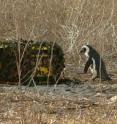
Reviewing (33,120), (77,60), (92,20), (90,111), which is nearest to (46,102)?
(90,111)

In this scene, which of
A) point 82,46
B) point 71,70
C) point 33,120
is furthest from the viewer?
point 82,46

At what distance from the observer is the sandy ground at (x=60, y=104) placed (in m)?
5.47

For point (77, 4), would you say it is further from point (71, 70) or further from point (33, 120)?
point (33, 120)

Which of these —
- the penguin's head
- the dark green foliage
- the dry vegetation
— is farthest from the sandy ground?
the penguin's head

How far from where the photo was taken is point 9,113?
583 centimetres

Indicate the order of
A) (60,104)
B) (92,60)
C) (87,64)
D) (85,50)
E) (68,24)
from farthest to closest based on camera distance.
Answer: (68,24) < (85,50) < (92,60) < (87,64) < (60,104)

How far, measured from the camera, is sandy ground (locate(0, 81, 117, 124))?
17.9ft

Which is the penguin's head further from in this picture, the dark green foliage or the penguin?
the dark green foliage

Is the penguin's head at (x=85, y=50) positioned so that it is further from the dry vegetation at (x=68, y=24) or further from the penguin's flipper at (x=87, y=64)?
the dry vegetation at (x=68, y=24)

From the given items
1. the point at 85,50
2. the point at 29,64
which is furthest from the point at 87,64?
the point at 29,64

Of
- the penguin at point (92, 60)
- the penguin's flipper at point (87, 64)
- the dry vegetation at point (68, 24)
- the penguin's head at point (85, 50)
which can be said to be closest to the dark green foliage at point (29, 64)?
the dry vegetation at point (68, 24)

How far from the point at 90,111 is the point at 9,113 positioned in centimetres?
85

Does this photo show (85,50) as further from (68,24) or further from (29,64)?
(29,64)

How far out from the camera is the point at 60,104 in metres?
6.36
